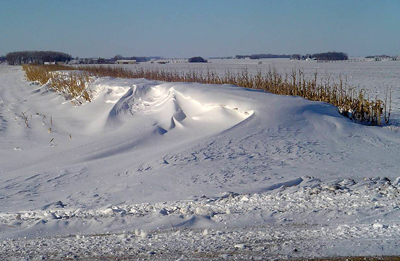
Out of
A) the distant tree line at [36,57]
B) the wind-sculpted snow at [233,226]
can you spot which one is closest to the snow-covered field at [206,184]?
the wind-sculpted snow at [233,226]

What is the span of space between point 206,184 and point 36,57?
295 feet

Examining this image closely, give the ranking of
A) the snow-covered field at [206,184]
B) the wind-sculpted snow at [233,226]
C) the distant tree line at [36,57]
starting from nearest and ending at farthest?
1. the wind-sculpted snow at [233,226]
2. the snow-covered field at [206,184]
3. the distant tree line at [36,57]

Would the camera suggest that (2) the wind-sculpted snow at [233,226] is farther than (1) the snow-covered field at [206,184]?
No

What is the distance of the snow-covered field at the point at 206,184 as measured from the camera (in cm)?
464

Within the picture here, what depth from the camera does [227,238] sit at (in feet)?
15.5

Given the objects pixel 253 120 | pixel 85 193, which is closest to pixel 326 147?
pixel 253 120

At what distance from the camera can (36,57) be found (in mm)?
88562

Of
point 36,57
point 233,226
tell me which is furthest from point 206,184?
point 36,57

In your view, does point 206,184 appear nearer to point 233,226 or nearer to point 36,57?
point 233,226

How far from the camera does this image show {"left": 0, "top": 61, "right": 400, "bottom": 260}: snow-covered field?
4.64 meters

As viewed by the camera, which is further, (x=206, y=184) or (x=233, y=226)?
(x=206, y=184)

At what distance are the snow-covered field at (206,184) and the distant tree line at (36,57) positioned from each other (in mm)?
70763

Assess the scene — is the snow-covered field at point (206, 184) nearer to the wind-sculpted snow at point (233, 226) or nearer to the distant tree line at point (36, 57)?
the wind-sculpted snow at point (233, 226)

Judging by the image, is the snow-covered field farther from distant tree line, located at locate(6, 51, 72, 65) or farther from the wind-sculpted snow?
distant tree line, located at locate(6, 51, 72, 65)
